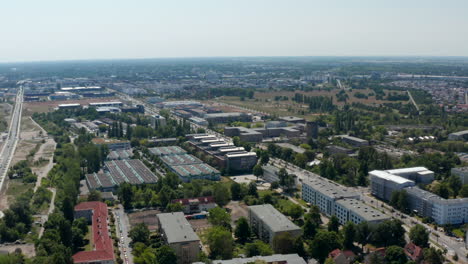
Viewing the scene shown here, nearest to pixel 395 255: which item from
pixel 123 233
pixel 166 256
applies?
pixel 166 256

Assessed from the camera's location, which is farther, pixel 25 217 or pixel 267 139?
pixel 267 139

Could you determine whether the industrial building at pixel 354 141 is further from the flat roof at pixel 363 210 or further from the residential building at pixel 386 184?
the flat roof at pixel 363 210

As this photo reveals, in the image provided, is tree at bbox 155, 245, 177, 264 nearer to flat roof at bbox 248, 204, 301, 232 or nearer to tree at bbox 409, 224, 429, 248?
flat roof at bbox 248, 204, 301, 232

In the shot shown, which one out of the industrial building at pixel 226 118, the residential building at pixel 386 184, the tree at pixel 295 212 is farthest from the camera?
the industrial building at pixel 226 118

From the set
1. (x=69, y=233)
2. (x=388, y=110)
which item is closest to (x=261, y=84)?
(x=388, y=110)

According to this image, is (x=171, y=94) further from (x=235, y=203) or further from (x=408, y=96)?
(x=235, y=203)

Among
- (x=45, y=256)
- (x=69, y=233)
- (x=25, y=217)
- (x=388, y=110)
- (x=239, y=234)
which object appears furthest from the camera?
(x=388, y=110)

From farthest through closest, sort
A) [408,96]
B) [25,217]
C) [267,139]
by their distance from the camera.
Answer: [408,96] < [267,139] < [25,217]

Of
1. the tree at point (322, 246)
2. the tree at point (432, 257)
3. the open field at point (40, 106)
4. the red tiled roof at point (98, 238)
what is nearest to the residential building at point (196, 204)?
the red tiled roof at point (98, 238)
